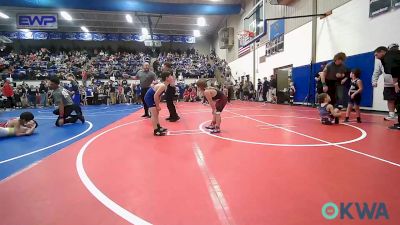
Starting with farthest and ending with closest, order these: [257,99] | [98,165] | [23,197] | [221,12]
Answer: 1. [221,12]
2. [257,99]
3. [98,165]
4. [23,197]

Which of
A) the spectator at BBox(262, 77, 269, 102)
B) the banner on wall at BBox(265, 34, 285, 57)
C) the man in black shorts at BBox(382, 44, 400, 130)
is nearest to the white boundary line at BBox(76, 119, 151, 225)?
the man in black shorts at BBox(382, 44, 400, 130)

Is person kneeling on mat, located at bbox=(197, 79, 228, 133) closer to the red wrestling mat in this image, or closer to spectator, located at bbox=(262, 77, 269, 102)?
the red wrestling mat

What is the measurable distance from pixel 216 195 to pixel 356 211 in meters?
1.00

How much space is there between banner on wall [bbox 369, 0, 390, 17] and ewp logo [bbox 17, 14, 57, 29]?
50.1 feet

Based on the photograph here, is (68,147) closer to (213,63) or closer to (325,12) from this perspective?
(325,12)

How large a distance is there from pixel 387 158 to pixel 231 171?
1878 mm

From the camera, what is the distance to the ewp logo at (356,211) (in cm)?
175

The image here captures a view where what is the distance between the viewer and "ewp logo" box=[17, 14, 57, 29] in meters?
15.0

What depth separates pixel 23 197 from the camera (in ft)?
7.25

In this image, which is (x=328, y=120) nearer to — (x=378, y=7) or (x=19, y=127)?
(x=378, y=7)

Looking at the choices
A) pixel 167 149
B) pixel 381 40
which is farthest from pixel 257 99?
pixel 167 149

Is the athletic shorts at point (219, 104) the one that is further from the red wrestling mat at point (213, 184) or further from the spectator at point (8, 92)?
the spectator at point (8, 92)

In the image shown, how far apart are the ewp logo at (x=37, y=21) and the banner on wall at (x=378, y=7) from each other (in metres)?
15.3

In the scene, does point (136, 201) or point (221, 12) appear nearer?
point (136, 201)
